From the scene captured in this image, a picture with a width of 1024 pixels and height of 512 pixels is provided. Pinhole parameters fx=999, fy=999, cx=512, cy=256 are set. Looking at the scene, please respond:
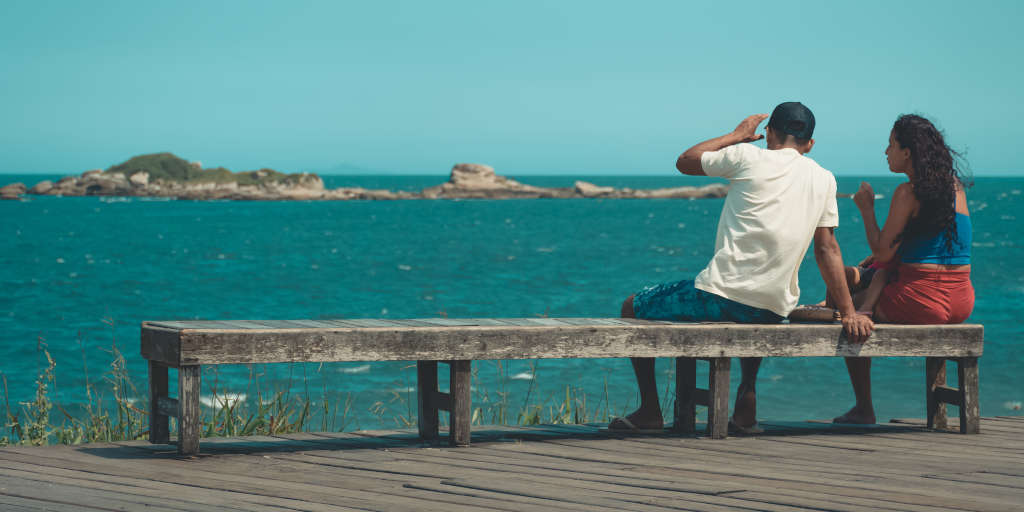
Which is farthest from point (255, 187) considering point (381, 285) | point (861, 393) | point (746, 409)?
point (746, 409)

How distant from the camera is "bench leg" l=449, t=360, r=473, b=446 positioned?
4578 mm

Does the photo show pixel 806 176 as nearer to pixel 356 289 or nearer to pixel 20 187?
pixel 356 289

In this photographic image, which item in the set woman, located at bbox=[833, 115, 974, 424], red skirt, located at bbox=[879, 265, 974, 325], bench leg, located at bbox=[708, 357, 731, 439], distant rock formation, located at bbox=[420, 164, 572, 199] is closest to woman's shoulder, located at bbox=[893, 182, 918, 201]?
woman, located at bbox=[833, 115, 974, 424]

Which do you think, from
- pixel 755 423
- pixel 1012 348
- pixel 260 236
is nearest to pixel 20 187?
pixel 260 236

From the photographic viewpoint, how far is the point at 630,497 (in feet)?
12.0

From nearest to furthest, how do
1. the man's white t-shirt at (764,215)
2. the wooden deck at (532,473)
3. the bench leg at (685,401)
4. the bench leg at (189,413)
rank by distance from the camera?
the wooden deck at (532,473) < the bench leg at (189,413) < the man's white t-shirt at (764,215) < the bench leg at (685,401)

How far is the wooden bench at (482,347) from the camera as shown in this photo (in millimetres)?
4191

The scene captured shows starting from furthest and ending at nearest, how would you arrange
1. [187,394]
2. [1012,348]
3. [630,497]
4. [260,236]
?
[260,236], [1012,348], [187,394], [630,497]

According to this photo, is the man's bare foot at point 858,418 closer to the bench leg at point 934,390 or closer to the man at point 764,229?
the bench leg at point 934,390

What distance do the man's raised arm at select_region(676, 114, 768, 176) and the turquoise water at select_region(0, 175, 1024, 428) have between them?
253cm

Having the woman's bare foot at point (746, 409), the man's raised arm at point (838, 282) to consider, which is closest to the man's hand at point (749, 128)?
the man's raised arm at point (838, 282)

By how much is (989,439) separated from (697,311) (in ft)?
5.50

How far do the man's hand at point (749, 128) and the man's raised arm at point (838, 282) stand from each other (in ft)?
1.82

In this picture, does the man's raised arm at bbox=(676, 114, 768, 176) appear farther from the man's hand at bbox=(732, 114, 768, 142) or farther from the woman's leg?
the woman's leg
